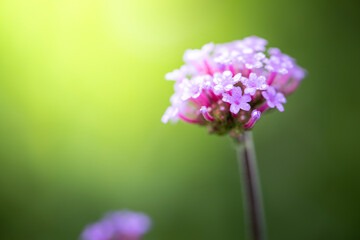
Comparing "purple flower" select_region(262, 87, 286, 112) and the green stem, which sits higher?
"purple flower" select_region(262, 87, 286, 112)

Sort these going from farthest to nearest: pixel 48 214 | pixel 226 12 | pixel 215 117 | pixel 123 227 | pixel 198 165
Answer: pixel 226 12, pixel 198 165, pixel 48 214, pixel 123 227, pixel 215 117

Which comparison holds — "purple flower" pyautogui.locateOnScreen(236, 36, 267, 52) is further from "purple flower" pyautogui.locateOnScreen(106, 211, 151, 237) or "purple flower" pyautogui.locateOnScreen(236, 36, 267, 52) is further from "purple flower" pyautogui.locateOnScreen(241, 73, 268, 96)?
"purple flower" pyautogui.locateOnScreen(106, 211, 151, 237)

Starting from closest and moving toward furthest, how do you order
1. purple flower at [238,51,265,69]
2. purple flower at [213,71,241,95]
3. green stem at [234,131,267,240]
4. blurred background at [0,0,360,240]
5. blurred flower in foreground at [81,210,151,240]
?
purple flower at [213,71,241,95]
purple flower at [238,51,265,69]
green stem at [234,131,267,240]
blurred flower in foreground at [81,210,151,240]
blurred background at [0,0,360,240]

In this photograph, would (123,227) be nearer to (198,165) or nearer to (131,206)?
(131,206)

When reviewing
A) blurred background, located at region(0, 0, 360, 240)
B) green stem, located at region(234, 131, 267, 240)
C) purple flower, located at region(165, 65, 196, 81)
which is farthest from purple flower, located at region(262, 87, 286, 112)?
blurred background, located at region(0, 0, 360, 240)

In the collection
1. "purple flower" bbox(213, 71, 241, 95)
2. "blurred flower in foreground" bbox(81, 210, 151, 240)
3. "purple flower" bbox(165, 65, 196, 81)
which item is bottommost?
"blurred flower in foreground" bbox(81, 210, 151, 240)

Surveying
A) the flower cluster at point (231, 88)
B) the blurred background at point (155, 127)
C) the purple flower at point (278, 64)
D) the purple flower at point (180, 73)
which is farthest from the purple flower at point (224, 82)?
the blurred background at point (155, 127)

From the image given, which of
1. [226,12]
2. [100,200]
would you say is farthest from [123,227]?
[226,12]
